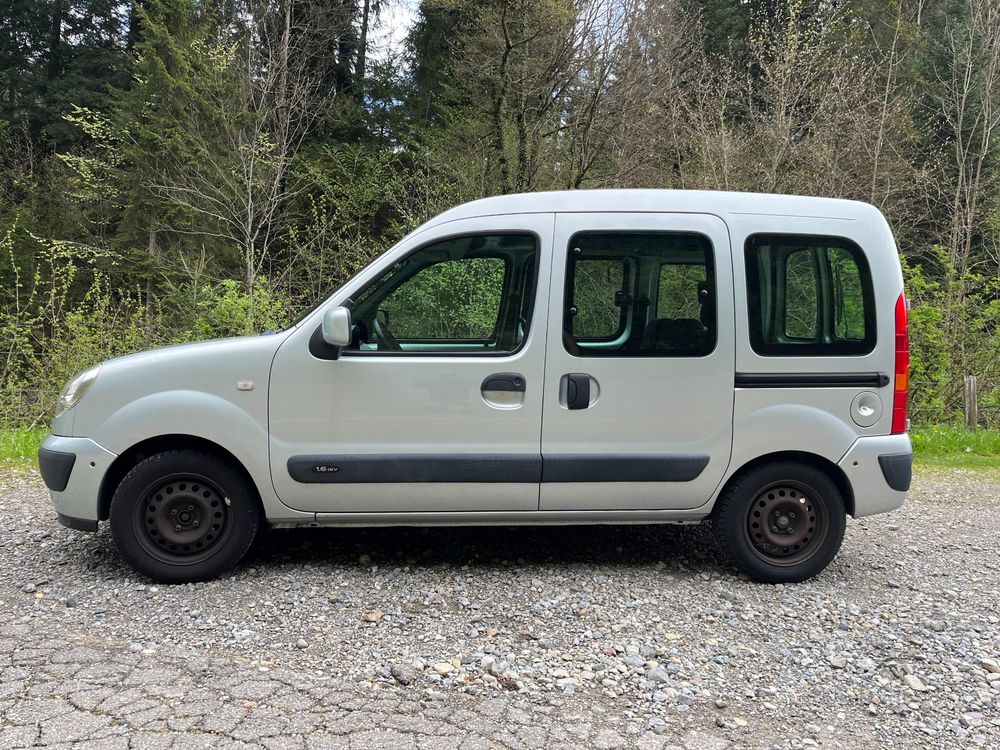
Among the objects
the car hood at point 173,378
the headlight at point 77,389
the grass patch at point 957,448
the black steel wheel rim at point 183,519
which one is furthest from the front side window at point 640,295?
the grass patch at point 957,448

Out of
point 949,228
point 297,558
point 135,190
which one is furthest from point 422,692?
point 135,190

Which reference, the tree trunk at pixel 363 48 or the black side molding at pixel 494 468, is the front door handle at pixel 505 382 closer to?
the black side molding at pixel 494 468

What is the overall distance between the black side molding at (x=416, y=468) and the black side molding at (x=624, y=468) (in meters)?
0.10

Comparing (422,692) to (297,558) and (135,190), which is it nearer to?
(297,558)

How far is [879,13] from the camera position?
17.5 meters

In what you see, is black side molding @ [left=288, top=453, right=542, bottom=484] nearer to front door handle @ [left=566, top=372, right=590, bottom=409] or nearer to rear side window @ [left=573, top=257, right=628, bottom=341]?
front door handle @ [left=566, top=372, right=590, bottom=409]

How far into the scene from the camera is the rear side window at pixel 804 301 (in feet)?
12.8

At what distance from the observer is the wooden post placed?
895 cm

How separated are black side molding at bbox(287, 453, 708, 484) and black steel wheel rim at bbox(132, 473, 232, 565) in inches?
18.8

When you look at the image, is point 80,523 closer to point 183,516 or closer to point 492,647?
A: point 183,516

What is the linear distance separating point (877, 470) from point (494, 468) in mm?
2110

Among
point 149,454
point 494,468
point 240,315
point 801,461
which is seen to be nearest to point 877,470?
point 801,461

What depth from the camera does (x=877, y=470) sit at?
3.95m

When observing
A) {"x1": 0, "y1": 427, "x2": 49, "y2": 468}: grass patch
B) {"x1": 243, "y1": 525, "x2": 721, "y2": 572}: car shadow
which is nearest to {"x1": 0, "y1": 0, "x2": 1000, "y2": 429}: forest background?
{"x1": 0, "y1": 427, "x2": 49, "y2": 468}: grass patch
